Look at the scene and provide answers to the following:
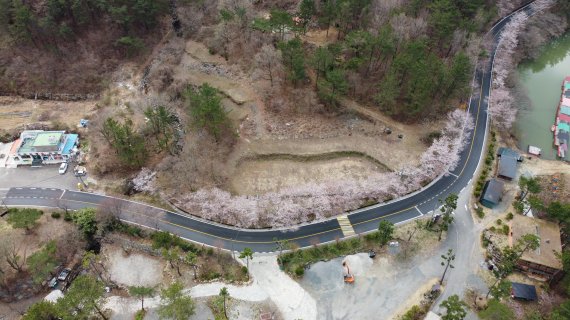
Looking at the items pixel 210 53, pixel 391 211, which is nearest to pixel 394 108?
pixel 391 211

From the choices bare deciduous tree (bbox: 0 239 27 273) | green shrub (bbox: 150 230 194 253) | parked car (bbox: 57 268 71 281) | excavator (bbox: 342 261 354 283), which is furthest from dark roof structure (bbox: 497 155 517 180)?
bare deciduous tree (bbox: 0 239 27 273)

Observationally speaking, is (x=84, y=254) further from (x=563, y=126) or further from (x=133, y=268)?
(x=563, y=126)

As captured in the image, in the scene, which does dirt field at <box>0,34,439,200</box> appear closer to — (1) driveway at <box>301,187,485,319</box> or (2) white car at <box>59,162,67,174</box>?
(2) white car at <box>59,162,67,174</box>

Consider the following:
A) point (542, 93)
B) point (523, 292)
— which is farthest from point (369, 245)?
point (542, 93)

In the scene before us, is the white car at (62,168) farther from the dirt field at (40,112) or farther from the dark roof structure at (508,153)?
the dark roof structure at (508,153)

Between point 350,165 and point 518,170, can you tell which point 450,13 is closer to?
point 518,170

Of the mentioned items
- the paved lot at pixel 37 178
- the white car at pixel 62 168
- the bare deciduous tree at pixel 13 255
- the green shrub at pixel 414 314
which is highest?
the green shrub at pixel 414 314

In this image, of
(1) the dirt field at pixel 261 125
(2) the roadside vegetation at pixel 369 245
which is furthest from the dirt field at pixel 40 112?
(2) the roadside vegetation at pixel 369 245
